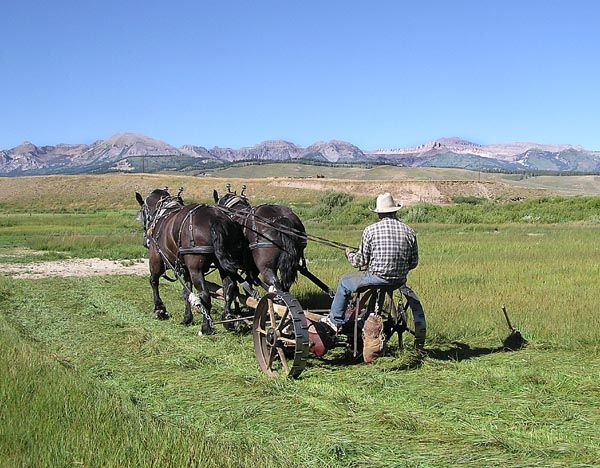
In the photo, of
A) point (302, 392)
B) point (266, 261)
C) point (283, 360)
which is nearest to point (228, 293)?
point (266, 261)

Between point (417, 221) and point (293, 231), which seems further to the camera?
point (417, 221)

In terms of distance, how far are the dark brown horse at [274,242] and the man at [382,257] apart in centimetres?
267

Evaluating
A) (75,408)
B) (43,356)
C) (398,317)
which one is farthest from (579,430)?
(43,356)

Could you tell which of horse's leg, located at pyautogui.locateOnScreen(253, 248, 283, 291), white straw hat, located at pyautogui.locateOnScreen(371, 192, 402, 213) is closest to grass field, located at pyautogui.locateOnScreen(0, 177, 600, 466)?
horse's leg, located at pyautogui.locateOnScreen(253, 248, 283, 291)

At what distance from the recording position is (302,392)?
7.19 metres

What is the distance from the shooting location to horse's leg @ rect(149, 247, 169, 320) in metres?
12.2

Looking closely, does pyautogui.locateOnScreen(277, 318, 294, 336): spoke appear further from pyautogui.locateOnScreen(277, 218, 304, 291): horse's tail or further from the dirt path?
the dirt path

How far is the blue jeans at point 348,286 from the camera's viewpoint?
26.3ft

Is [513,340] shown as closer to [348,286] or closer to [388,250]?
[388,250]

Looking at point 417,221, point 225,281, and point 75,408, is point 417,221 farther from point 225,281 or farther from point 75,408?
point 75,408

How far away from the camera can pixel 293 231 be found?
35.9 ft

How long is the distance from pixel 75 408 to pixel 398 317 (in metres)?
4.18

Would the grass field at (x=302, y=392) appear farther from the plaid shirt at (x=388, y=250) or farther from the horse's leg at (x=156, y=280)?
the plaid shirt at (x=388, y=250)

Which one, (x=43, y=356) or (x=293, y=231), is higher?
(x=293, y=231)
